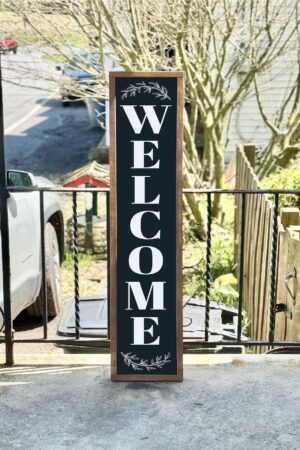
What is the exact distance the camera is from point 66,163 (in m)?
16.3

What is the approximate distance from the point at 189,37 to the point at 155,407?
616 centimetres

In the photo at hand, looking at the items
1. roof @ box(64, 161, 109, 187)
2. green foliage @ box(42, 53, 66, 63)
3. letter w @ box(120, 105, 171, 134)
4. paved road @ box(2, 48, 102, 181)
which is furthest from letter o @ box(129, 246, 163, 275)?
paved road @ box(2, 48, 102, 181)

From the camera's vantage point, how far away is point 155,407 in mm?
3613

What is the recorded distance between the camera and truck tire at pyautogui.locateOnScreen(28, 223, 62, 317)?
6.63 meters

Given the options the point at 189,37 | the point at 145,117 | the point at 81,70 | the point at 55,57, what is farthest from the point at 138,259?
the point at 55,57

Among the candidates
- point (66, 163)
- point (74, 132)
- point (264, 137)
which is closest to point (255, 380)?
point (264, 137)

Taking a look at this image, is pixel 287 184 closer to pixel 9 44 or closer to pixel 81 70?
pixel 81 70

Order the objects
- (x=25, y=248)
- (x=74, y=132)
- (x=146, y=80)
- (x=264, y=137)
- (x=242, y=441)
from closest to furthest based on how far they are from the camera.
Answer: (x=242, y=441) < (x=146, y=80) < (x=25, y=248) < (x=264, y=137) < (x=74, y=132)

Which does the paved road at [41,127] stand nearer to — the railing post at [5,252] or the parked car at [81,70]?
the parked car at [81,70]

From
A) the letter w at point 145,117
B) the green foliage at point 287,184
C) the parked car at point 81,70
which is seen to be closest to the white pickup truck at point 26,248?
the letter w at point 145,117

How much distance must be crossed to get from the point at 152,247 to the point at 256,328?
274 centimetres

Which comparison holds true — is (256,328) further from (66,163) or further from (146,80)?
(66,163)

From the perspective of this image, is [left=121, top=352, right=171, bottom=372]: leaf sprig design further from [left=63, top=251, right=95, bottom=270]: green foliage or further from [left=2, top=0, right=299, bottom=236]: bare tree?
[left=63, top=251, right=95, bottom=270]: green foliage

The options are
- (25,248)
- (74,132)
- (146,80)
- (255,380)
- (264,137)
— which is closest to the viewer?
(146,80)
